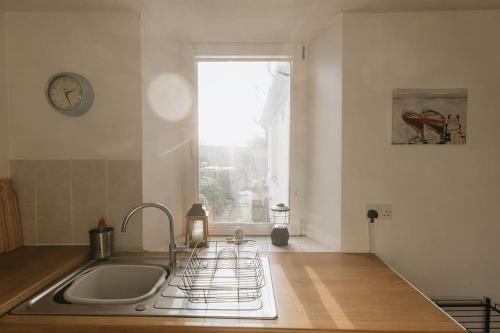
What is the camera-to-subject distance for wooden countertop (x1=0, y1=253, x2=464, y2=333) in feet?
2.97

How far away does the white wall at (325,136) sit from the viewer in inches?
60.4

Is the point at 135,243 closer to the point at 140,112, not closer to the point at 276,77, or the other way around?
the point at 140,112

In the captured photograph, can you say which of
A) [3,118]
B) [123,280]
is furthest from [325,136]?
[3,118]

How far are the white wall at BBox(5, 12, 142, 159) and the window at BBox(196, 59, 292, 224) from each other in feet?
1.55

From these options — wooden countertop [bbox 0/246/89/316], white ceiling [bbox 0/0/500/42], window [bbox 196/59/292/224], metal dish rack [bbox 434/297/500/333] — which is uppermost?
white ceiling [bbox 0/0/500/42]

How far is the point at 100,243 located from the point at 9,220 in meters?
0.49

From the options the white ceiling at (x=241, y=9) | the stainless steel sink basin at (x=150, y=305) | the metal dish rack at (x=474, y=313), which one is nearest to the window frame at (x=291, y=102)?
the white ceiling at (x=241, y=9)

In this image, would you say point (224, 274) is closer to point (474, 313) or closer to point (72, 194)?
point (72, 194)

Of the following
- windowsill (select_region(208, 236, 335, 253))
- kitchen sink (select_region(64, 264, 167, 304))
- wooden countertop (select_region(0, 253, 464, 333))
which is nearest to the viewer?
wooden countertop (select_region(0, 253, 464, 333))

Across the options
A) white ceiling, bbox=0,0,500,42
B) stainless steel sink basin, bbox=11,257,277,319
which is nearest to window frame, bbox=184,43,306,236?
white ceiling, bbox=0,0,500,42

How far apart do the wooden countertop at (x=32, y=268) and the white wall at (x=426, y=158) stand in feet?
4.53

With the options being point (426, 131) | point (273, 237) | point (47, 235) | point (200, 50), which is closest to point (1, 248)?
point (47, 235)

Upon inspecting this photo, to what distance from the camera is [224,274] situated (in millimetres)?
1296

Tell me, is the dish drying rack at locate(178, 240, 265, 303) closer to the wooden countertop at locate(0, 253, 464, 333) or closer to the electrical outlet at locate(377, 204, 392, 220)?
the wooden countertop at locate(0, 253, 464, 333)
